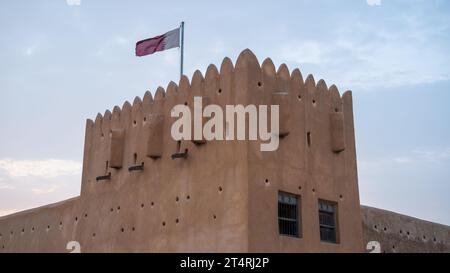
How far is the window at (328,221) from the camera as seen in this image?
16328 millimetres

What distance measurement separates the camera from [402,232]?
71.2 ft

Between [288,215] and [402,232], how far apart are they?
7711 mm

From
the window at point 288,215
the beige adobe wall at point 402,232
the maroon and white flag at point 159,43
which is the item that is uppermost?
the maroon and white flag at point 159,43

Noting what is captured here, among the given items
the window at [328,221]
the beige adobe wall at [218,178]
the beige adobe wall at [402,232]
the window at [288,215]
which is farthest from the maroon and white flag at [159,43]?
the beige adobe wall at [402,232]

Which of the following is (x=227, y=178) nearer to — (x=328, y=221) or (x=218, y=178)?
(x=218, y=178)

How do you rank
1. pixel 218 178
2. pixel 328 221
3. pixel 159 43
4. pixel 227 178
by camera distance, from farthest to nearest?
pixel 159 43 → pixel 328 221 → pixel 218 178 → pixel 227 178

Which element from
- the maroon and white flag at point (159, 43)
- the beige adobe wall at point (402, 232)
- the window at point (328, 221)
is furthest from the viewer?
the beige adobe wall at point (402, 232)

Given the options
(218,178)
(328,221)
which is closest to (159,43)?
(218,178)

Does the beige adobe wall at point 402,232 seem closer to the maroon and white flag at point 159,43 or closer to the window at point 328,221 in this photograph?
the window at point 328,221

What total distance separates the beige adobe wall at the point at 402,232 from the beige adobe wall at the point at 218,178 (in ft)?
12.0

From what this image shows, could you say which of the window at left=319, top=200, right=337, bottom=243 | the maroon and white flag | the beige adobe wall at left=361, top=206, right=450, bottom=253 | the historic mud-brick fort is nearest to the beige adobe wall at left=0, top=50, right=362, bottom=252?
the historic mud-brick fort

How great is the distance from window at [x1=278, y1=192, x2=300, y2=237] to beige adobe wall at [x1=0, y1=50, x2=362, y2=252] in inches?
8.1

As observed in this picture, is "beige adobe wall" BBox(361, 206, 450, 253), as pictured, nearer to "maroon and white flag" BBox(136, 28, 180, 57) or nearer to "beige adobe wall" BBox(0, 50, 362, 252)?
"beige adobe wall" BBox(0, 50, 362, 252)

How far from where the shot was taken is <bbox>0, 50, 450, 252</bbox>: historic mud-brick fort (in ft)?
48.9
